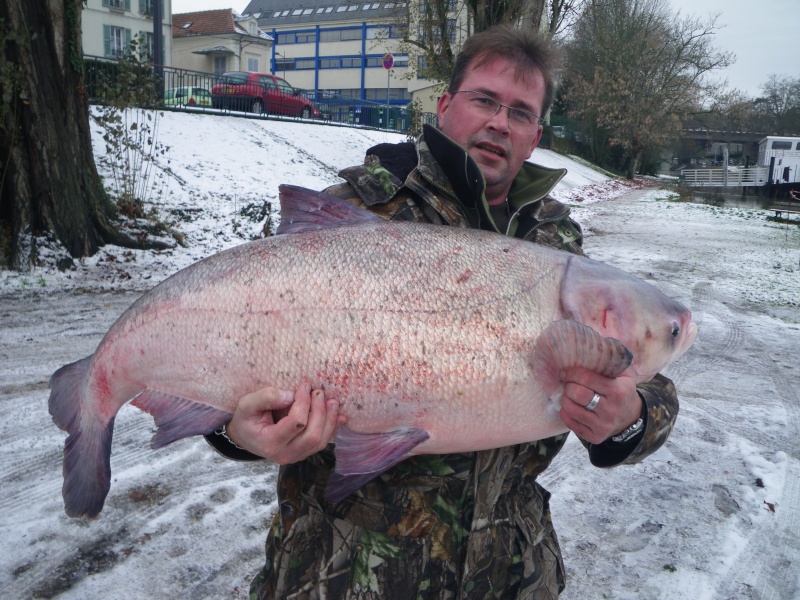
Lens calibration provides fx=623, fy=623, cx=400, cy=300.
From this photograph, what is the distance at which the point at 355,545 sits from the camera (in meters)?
1.79

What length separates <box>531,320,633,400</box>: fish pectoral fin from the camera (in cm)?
160

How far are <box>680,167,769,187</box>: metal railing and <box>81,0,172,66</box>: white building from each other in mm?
31822

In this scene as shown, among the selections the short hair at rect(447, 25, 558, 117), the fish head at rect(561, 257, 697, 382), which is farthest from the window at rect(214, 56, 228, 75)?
the fish head at rect(561, 257, 697, 382)

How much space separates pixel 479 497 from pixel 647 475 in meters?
2.39

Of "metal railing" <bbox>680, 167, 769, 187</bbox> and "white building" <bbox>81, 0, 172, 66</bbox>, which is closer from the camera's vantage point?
"white building" <bbox>81, 0, 172, 66</bbox>

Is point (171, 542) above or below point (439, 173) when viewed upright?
below

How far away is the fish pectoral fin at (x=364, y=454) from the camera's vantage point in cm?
159

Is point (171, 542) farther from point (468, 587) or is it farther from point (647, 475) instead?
point (647, 475)

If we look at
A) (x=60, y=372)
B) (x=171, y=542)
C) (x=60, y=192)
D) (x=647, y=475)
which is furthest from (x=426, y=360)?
(x=60, y=192)

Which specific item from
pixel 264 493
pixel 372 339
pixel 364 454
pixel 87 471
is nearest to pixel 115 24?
pixel 264 493

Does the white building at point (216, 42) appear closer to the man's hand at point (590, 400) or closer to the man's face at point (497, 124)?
the man's face at point (497, 124)

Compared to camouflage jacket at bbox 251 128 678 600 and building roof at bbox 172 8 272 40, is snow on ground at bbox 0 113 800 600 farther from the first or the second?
building roof at bbox 172 8 272 40

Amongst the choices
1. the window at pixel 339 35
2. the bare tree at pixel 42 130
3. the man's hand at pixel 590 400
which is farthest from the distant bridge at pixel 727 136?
the man's hand at pixel 590 400

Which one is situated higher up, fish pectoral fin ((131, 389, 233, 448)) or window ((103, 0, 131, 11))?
window ((103, 0, 131, 11))
